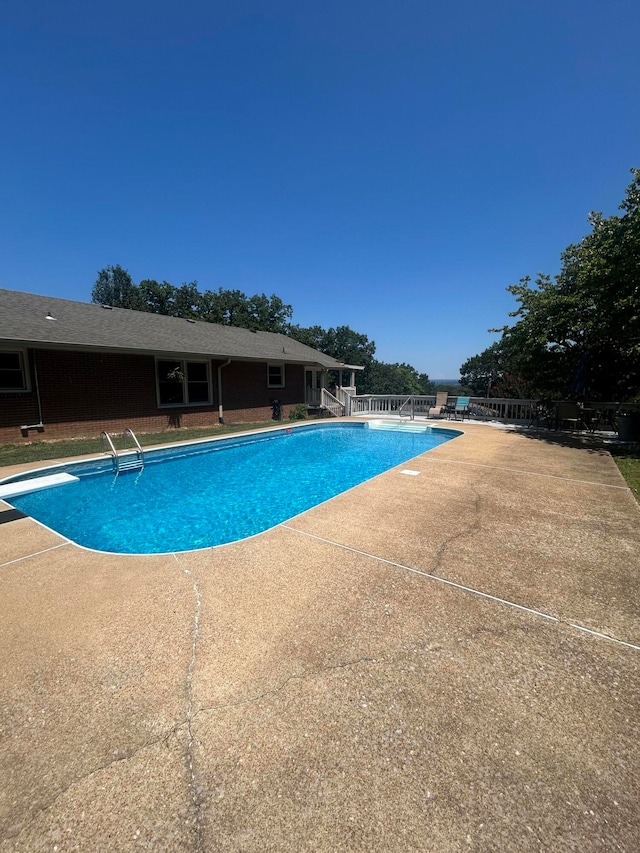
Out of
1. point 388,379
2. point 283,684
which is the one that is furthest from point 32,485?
point 388,379

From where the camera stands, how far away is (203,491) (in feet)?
24.5

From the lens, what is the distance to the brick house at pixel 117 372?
9742mm

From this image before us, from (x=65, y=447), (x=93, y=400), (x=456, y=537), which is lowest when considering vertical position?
(x=456, y=537)

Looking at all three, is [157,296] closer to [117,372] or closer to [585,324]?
[117,372]

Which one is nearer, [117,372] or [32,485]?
[32,485]

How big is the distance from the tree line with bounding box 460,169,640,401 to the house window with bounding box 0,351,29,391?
51.0 ft

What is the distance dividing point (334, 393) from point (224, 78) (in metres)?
13.1

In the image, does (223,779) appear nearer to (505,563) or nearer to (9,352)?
(505,563)

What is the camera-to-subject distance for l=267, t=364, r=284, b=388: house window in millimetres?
17277

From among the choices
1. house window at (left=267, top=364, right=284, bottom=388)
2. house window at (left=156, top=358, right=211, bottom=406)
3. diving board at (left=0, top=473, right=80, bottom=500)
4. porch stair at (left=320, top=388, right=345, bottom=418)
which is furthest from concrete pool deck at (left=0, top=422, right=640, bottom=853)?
porch stair at (left=320, top=388, right=345, bottom=418)

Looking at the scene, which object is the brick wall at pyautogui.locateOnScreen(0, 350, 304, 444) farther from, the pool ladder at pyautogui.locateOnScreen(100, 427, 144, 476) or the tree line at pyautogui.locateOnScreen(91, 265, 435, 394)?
the tree line at pyautogui.locateOnScreen(91, 265, 435, 394)

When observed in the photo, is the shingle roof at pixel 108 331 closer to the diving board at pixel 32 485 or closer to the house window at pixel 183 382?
the house window at pixel 183 382

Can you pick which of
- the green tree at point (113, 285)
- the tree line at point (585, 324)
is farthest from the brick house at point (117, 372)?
the green tree at point (113, 285)

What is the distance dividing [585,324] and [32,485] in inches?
632
